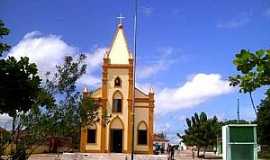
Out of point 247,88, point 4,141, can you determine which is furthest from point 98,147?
point 247,88

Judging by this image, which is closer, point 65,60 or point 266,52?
point 266,52

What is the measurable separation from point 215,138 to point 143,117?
904 cm

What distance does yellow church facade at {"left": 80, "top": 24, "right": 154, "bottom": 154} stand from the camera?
5697 centimetres

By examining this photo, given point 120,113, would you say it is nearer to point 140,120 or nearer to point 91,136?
point 140,120

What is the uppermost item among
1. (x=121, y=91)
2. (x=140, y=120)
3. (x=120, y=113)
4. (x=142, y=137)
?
(x=121, y=91)

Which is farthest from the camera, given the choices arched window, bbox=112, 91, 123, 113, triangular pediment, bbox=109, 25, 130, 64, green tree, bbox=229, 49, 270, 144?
triangular pediment, bbox=109, 25, 130, 64

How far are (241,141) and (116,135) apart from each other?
140 feet

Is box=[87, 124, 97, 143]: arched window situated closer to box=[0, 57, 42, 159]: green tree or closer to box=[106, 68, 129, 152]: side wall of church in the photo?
box=[106, 68, 129, 152]: side wall of church

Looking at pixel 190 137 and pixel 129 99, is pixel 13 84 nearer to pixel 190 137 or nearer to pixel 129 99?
pixel 129 99

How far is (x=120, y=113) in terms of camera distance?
190 ft

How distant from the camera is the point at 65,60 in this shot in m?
26.7

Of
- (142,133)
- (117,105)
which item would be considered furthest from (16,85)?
(142,133)

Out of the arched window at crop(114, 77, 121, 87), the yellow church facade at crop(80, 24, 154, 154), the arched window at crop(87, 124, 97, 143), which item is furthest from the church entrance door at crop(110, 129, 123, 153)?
the arched window at crop(114, 77, 121, 87)

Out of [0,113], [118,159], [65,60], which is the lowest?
[118,159]
